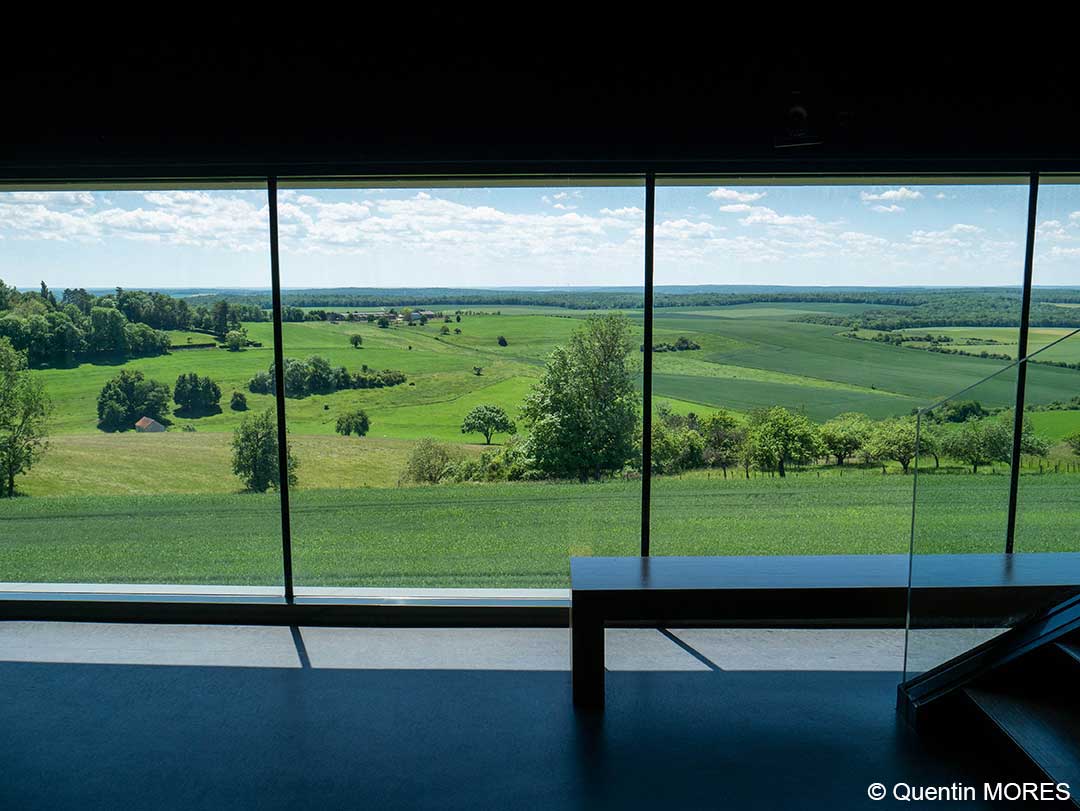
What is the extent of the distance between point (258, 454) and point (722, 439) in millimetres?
2824

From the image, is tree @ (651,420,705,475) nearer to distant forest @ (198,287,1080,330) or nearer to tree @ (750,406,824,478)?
tree @ (750,406,824,478)

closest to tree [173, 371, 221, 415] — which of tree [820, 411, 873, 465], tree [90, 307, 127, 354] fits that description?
tree [90, 307, 127, 354]

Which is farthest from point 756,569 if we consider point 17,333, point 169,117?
point 17,333

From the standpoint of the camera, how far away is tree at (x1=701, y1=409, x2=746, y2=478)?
4945 mm

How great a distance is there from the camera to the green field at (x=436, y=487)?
195 inches

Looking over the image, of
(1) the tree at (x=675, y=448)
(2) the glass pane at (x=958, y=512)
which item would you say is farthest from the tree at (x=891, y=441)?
(2) the glass pane at (x=958, y=512)

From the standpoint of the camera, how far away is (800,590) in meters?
3.73

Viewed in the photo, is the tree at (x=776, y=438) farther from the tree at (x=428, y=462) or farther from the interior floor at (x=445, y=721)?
the tree at (x=428, y=462)

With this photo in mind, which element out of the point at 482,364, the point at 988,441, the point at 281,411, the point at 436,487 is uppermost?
the point at 482,364

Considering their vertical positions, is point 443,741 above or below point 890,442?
below

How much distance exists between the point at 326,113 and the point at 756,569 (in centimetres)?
324

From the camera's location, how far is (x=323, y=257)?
5000mm

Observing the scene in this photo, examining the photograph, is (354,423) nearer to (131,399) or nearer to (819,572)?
(131,399)

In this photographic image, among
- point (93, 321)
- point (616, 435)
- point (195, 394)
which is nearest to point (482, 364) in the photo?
point (616, 435)
